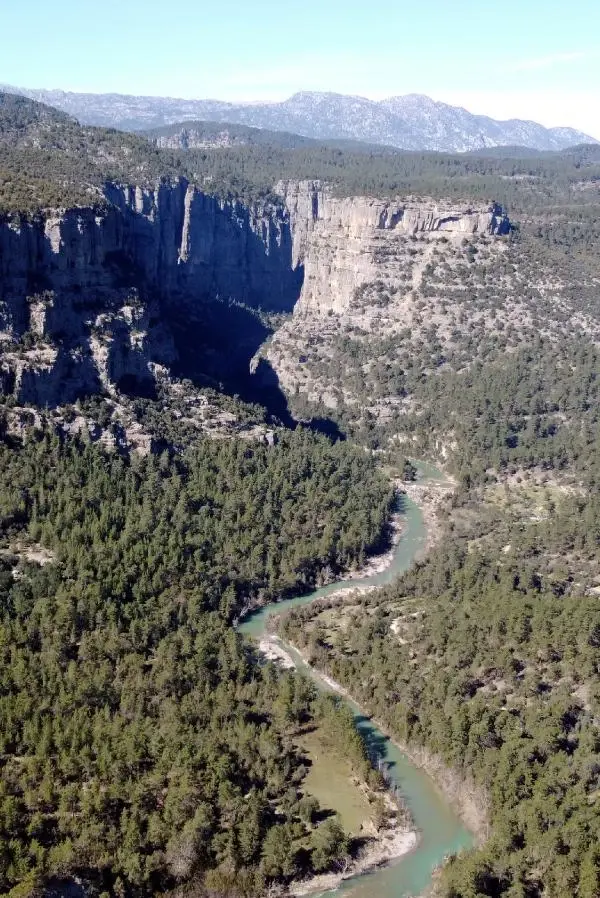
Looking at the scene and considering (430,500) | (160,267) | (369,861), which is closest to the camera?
(369,861)

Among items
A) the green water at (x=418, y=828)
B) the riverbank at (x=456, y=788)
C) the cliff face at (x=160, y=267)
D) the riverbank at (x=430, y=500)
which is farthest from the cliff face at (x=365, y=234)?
the riverbank at (x=456, y=788)

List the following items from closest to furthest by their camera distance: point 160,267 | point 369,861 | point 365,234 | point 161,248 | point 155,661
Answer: point 369,861, point 155,661, point 160,267, point 161,248, point 365,234

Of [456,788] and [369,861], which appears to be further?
[456,788]

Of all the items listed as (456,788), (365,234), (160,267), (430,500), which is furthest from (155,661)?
(365,234)

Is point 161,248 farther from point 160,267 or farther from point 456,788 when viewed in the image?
point 456,788

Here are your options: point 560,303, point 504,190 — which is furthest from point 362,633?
point 504,190

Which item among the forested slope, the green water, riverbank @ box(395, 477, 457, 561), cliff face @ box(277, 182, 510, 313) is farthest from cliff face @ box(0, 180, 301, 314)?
the green water

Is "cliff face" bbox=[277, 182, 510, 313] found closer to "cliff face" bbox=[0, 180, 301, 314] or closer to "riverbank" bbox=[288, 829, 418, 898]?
"cliff face" bbox=[0, 180, 301, 314]

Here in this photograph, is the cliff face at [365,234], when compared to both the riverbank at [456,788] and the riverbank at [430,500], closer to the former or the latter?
the riverbank at [430,500]

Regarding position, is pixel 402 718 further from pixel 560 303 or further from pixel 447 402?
pixel 560 303
